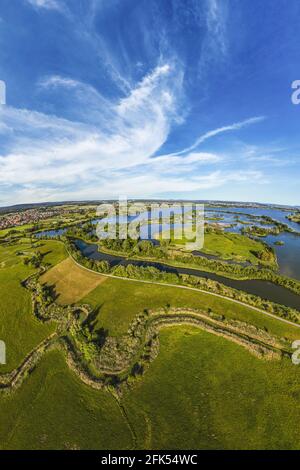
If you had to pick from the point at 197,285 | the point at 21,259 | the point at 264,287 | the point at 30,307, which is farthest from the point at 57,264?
the point at 264,287

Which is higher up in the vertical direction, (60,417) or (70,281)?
(70,281)

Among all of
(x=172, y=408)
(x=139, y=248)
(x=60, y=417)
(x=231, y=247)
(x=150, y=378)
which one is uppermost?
(x=139, y=248)

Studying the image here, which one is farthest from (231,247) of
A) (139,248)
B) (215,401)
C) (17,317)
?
(17,317)

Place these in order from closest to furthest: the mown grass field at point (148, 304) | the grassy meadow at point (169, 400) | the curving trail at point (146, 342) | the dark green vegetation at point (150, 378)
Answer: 1. the grassy meadow at point (169, 400)
2. the dark green vegetation at point (150, 378)
3. the curving trail at point (146, 342)
4. the mown grass field at point (148, 304)

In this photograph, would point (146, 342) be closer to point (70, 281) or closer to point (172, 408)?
point (172, 408)

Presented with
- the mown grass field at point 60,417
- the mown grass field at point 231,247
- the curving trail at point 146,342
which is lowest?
the mown grass field at point 60,417

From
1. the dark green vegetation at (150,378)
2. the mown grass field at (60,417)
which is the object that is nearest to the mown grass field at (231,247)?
the dark green vegetation at (150,378)

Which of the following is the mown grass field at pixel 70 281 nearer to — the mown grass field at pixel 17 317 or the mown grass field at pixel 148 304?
the mown grass field at pixel 148 304
